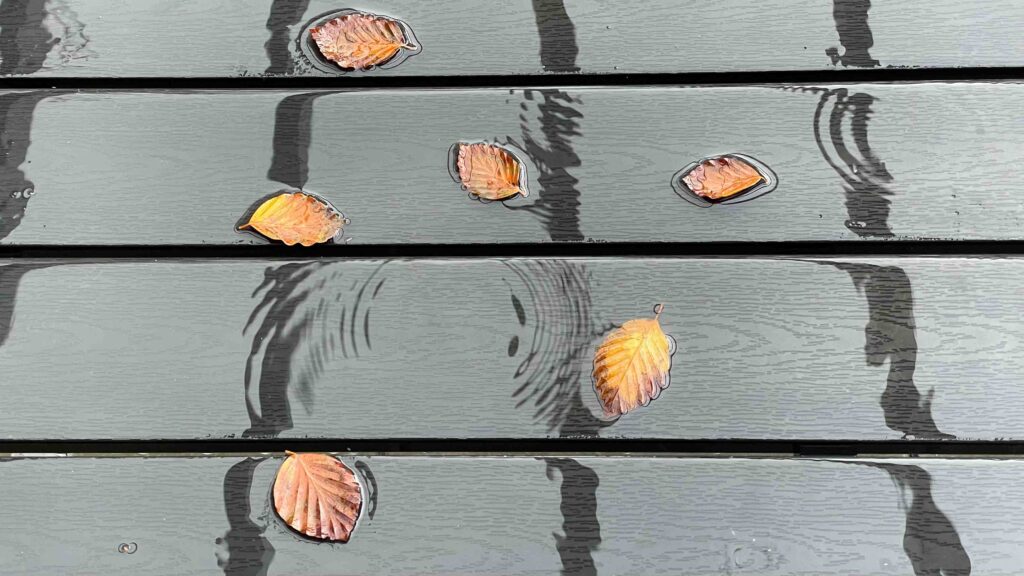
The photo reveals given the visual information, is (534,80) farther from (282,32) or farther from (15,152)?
(15,152)

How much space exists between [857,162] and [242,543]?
2.47 feet

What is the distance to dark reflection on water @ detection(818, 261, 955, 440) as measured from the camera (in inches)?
22.2

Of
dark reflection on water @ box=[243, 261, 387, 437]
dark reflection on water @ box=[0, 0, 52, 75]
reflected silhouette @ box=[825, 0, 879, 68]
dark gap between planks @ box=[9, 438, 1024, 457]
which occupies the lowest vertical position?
dark gap between planks @ box=[9, 438, 1024, 457]

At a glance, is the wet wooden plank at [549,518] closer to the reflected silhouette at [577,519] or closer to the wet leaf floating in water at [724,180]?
the reflected silhouette at [577,519]

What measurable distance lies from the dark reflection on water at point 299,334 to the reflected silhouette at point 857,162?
50cm

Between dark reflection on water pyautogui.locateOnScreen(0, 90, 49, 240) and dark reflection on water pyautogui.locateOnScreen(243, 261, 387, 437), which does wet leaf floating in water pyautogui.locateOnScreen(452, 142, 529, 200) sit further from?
dark reflection on water pyautogui.locateOnScreen(0, 90, 49, 240)

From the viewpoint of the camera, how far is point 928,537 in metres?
0.56

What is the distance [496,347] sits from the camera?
1.89ft

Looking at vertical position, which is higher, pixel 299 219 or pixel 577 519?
pixel 299 219

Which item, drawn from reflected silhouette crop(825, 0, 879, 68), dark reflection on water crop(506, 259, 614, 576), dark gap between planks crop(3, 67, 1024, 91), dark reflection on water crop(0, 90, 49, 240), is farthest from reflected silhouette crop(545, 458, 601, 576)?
dark reflection on water crop(0, 90, 49, 240)

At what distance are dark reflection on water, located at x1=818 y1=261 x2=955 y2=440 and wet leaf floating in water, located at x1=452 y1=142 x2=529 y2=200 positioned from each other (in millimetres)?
383

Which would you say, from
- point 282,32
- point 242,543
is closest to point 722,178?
point 282,32

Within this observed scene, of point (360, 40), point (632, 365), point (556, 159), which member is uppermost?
point (360, 40)

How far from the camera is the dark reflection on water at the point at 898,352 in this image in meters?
0.56
